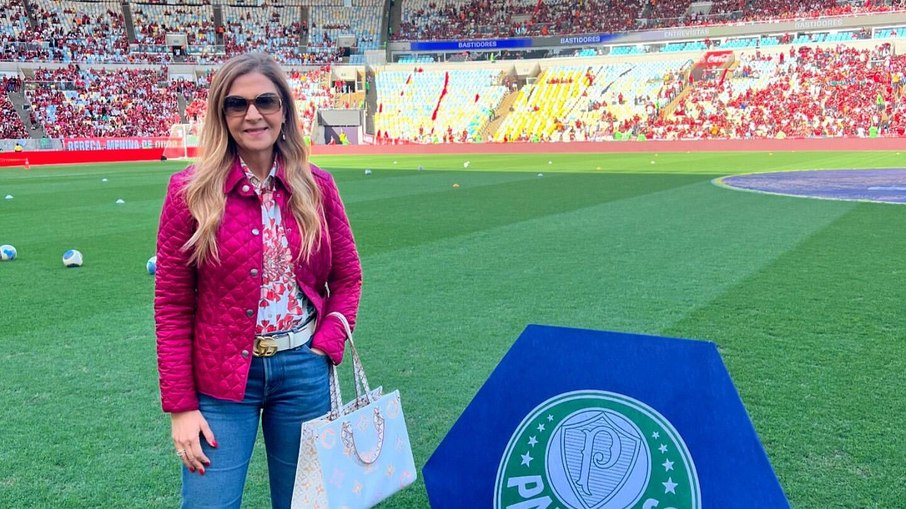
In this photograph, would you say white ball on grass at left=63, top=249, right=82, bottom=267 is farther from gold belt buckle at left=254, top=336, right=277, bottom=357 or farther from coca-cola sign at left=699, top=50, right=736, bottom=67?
coca-cola sign at left=699, top=50, right=736, bottom=67

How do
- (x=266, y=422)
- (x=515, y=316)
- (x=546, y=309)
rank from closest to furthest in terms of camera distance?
(x=266, y=422) < (x=515, y=316) < (x=546, y=309)

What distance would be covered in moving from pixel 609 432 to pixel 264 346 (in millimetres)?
1042

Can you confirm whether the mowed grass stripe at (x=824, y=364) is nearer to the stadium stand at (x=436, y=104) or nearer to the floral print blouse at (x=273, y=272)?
the floral print blouse at (x=273, y=272)

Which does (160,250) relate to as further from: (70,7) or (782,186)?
(70,7)

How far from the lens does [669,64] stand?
4556 cm

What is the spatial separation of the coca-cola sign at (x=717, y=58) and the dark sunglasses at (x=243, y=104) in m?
45.5

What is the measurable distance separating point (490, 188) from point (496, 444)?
48.9 ft

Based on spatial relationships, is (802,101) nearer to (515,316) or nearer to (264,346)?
(515,316)

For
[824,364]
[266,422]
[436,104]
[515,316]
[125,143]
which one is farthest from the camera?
[436,104]

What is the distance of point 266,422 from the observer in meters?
2.45

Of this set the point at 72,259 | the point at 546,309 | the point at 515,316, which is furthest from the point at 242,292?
the point at 72,259

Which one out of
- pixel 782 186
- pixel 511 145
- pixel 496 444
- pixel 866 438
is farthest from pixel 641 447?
pixel 511 145

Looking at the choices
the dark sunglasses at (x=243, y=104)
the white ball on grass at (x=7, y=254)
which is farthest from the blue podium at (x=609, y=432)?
the white ball on grass at (x=7, y=254)

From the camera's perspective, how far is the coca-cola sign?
4381 centimetres
